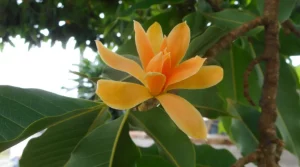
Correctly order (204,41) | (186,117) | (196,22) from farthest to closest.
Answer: (196,22) → (204,41) → (186,117)

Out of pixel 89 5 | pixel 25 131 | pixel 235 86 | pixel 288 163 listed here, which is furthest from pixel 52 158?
pixel 288 163

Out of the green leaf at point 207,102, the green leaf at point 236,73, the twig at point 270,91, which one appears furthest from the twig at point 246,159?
the green leaf at point 236,73

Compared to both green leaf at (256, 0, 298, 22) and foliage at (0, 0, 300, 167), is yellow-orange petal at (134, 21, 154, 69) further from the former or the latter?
green leaf at (256, 0, 298, 22)

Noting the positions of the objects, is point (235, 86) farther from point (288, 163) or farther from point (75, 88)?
point (75, 88)

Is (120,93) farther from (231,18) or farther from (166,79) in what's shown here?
(231,18)

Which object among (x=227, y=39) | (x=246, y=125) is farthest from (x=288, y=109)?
(x=227, y=39)
